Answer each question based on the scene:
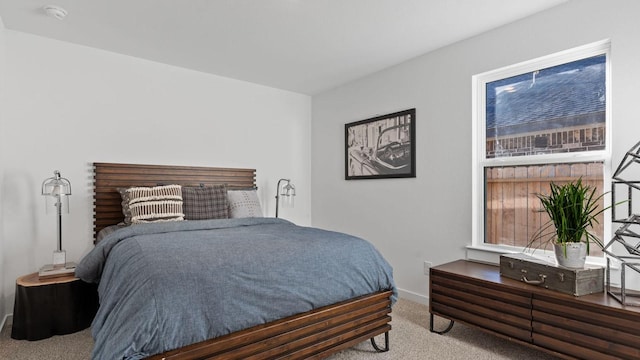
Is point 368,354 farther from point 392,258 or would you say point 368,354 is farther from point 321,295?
point 392,258

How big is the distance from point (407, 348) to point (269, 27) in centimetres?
269

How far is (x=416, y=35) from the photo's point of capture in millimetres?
2947

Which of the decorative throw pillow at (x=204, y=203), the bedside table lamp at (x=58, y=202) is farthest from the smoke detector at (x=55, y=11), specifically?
the decorative throw pillow at (x=204, y=203)

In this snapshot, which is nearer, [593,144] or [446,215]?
[593,144]

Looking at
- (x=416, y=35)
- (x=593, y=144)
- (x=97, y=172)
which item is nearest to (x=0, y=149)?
(x=97, y=172)

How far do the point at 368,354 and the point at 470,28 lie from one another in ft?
8.68

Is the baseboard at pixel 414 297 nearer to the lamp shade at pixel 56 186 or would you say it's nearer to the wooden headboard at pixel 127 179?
the wooden headboard at pixel 127 179

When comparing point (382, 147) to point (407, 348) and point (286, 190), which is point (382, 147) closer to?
point (286, 190)

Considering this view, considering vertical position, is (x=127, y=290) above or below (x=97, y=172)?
below

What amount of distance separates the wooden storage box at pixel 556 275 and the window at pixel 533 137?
409 millimetres

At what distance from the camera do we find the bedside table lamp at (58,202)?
273 cm

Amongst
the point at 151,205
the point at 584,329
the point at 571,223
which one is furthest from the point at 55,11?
the point at 584,329

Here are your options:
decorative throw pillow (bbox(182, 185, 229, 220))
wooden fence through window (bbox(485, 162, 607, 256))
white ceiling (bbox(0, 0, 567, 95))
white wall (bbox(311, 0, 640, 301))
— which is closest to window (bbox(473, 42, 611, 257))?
wooden fence through window (bbox(485, 162, 607, 256))

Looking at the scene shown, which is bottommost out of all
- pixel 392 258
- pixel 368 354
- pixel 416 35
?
pixel 368 354
